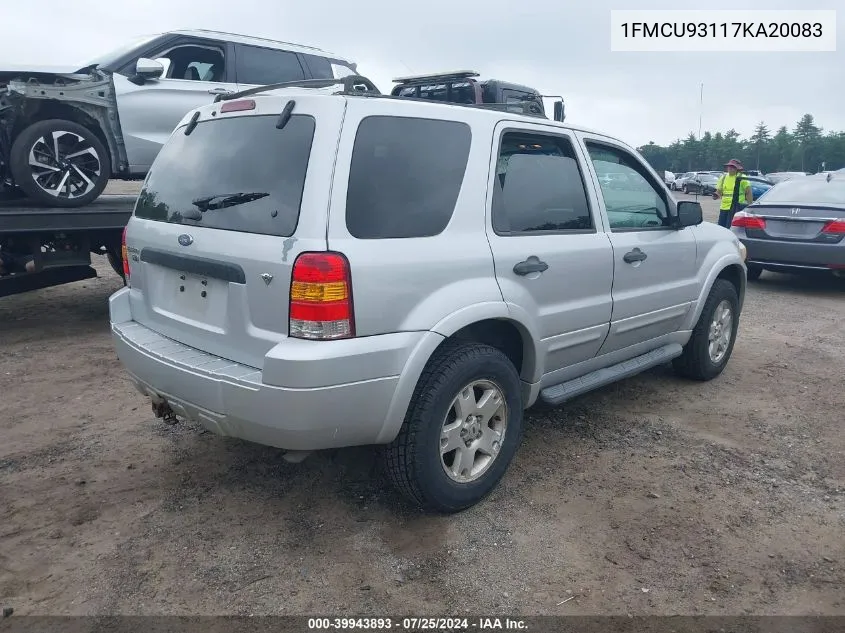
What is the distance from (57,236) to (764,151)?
328 feet

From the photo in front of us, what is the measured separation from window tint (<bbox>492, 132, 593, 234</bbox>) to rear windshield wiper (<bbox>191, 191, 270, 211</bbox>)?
3.61 feet

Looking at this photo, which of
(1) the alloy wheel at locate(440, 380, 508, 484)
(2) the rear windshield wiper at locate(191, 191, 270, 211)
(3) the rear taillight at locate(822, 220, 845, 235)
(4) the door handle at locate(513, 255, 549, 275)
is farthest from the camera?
(3) the rear taillight at locate(822, 220, 845, 235)

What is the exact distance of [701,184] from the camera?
128 feet

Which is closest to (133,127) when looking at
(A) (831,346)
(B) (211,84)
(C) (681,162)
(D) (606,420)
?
(B) (211,84)

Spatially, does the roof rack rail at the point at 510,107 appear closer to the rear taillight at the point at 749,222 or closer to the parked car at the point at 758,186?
the rear taillight at the point at 749,222

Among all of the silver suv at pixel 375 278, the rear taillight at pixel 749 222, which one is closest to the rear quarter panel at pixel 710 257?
the silver suv at pixel 375 278

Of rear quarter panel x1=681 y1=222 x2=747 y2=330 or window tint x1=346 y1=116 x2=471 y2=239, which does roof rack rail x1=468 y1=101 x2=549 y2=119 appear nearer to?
window tint x1=346 y1=116 x2=471 y2=239

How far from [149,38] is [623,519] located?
675 cm

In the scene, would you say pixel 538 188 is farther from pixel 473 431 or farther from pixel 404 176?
pixel 473 431

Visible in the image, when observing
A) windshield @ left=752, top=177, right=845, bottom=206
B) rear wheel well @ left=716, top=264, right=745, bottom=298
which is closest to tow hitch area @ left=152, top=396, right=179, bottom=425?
rear wheel well @ left=716, top=264, right=745, bottom=298

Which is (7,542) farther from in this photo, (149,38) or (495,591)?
(149,38)

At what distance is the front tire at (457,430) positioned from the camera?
2.83 meters

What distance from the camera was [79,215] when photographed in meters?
5.64

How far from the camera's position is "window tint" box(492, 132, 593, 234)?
10.6 ft
